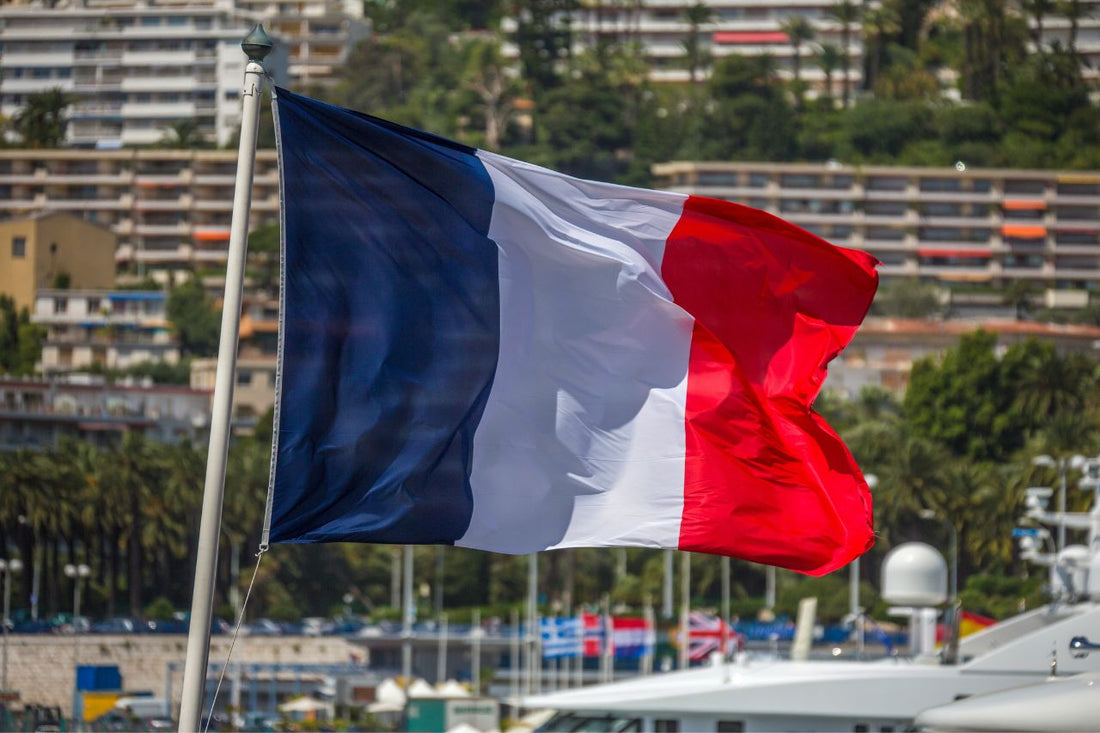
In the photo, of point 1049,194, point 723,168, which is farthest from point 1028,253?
point 723,168

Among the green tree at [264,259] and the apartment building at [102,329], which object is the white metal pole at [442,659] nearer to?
the apartment building at [102,329]

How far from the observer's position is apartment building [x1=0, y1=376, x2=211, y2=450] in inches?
5369

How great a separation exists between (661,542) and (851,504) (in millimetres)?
1118

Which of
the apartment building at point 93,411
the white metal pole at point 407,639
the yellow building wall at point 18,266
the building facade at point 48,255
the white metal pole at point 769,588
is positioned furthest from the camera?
the building facade at point 48,255

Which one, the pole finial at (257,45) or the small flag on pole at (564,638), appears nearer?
the pole finial at (257,45)

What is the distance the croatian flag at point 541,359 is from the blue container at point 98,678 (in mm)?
70344

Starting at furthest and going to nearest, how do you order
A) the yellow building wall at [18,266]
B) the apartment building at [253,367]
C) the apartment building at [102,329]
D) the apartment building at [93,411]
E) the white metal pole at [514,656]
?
the yellow building wall at [18,266]
the apartment building at [102,329]
the apartment building at [253,367]
the apartment building at [93,411]
the white metal pole at [514,656]

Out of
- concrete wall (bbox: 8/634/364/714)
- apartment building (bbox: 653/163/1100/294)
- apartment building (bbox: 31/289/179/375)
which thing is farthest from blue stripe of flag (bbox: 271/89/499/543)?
apartment building (bbox: 653/163/1100/294)

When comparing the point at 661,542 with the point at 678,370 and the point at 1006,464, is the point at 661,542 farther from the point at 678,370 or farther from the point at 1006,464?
the point at 1006,464

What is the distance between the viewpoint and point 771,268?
11625mm

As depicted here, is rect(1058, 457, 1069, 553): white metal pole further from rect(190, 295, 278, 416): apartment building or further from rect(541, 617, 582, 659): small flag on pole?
rect(190, 295, 278, 416): apartment building

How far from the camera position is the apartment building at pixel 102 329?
17475 cm

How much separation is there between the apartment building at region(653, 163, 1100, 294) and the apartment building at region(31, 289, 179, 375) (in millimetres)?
49328

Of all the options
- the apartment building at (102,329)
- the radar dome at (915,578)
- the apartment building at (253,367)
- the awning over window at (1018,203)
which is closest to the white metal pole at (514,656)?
the apartment building at (253,367)
